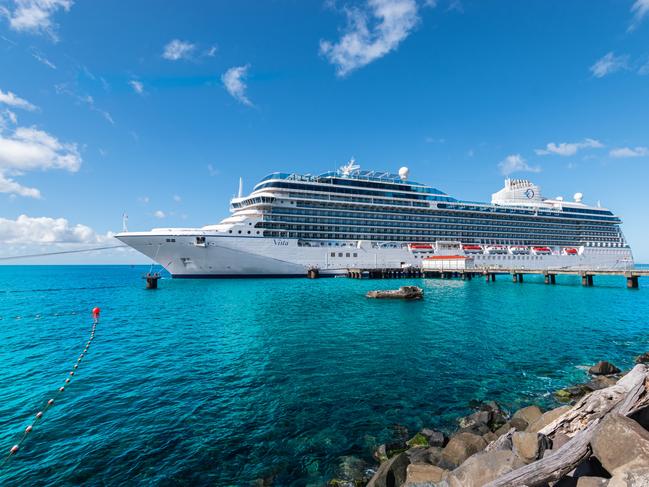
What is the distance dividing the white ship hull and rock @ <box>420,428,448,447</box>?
43.2 metres

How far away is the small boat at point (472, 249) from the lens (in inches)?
2711

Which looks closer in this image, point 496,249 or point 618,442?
point 618,442

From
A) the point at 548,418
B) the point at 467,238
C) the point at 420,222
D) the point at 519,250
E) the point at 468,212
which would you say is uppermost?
the point at 468,212

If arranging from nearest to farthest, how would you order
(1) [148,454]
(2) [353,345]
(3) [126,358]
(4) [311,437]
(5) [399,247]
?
(1) [148,454]
(4) [311,437]
(3) [126,358]
(2) [353,345]
(5) [399,247]

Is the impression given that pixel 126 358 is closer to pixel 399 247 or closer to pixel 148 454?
pixel 148 454

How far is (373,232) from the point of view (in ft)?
207

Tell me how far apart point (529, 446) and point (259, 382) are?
9.08 m

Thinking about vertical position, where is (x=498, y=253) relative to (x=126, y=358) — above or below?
above

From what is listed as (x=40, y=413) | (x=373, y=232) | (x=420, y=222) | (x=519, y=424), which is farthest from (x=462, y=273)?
(x=40, y=413)

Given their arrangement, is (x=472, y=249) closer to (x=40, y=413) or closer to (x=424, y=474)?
(x=424, y=474)

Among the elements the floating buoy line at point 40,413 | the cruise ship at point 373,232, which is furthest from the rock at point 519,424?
the cruise ship at point 373,232

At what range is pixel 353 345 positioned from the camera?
1634cm

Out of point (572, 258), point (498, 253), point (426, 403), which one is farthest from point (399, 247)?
point (426, 403)

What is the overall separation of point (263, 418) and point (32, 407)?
793cm
